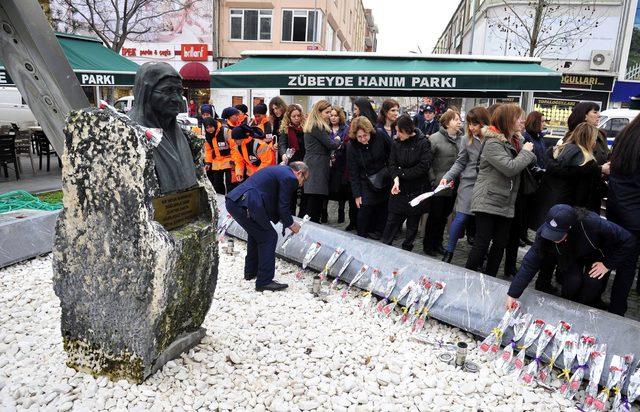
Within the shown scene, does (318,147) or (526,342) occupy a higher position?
(318,147)

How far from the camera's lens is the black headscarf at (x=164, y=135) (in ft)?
10.3

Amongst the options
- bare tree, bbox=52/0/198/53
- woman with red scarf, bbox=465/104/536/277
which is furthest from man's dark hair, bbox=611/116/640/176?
bare tree, bbox=52/0/198/53

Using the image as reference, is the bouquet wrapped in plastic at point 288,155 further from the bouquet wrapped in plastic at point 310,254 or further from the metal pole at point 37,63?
the metal pole at point 37,63

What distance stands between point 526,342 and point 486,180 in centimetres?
172

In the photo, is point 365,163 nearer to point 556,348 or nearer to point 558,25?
point 556,348

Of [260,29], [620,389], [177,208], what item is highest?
[260,29]

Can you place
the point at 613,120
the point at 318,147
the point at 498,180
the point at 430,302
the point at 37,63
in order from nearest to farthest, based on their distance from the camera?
1. the point at 430,302
2. the point at 498,180
3. the point at 37,63
4. the point at 318,147
5. the point at 613,120

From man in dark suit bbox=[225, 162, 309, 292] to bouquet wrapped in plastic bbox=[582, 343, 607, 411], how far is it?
8.85ft

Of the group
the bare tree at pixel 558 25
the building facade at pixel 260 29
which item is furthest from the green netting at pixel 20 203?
the bare tree at pixel 558 25

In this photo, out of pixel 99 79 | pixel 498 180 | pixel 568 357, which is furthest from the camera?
pixel 99 79

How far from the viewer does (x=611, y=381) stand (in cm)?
334

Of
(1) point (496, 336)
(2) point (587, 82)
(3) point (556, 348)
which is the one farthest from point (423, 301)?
(2) point (587, 82)

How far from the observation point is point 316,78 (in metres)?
7.80

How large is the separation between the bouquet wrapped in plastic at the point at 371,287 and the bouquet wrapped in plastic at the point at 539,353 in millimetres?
1531
